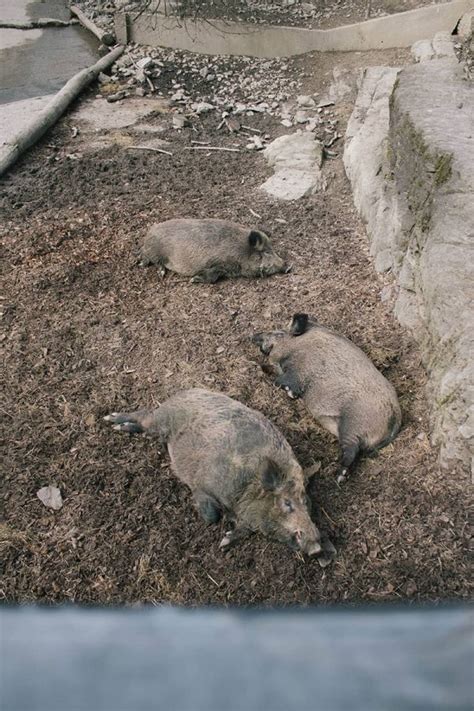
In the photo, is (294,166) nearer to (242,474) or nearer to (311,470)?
(311,470)

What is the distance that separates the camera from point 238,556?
351 cm

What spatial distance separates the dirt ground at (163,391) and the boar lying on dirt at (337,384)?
108 mm

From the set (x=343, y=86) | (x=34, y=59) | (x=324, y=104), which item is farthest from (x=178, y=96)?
(x=34, y=59)

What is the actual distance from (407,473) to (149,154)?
18.3 ft

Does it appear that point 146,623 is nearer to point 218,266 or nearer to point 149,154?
point 218,266

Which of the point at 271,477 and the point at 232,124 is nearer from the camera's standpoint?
the point at 271,477

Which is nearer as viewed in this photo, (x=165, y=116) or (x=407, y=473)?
(x=407, y=473)

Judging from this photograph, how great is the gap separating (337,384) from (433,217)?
147 centimetres

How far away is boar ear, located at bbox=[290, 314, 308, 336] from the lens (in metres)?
4.85

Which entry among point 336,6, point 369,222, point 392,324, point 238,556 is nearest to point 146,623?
point 238,556

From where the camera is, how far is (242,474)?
364cm

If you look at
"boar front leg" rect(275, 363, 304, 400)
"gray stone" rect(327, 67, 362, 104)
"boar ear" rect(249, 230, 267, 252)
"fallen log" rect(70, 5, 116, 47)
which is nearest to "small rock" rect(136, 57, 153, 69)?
"fallen log" rect(70, 5, 116, 47)

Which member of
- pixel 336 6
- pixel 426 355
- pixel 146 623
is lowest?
pixel 426 355

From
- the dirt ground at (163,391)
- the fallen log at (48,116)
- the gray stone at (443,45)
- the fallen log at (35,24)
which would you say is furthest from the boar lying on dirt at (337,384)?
the fallen log at (35,24)
